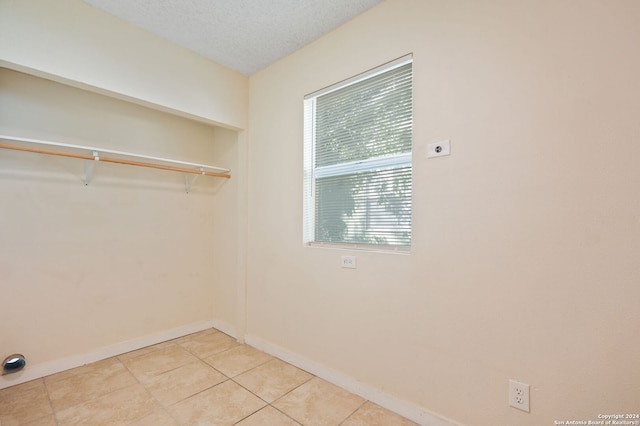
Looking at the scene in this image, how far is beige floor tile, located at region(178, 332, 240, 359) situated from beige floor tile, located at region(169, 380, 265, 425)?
0.62m

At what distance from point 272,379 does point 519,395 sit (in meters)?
1.57

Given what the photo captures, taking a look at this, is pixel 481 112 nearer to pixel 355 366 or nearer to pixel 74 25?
pixel 355 366

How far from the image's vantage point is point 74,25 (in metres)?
1.82

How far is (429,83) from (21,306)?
3185mm

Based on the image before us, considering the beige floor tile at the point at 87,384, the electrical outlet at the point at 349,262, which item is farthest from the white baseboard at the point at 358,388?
the beige floor tile at the point at 87,384

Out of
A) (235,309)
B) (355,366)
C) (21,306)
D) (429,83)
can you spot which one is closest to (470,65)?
(429,83)

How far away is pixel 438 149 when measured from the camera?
63.0 inches

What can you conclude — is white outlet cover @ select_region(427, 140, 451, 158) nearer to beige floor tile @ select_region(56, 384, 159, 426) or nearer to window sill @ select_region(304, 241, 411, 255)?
window sill @ select_region(304, 241, 411, 255)

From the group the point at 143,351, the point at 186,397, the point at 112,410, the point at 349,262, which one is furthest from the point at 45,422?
the point at 349,262

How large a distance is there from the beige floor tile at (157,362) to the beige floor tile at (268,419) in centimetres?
95

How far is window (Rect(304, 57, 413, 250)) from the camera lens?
1825mm

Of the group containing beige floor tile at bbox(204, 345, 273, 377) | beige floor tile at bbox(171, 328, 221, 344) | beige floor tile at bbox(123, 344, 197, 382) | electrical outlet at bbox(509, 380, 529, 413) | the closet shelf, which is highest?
the closet shelf

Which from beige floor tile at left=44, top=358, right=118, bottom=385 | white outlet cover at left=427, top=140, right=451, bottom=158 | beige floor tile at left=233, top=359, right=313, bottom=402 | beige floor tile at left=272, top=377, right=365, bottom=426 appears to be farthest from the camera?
beige floor tile at left=44, top=358, right=118, bottom=385

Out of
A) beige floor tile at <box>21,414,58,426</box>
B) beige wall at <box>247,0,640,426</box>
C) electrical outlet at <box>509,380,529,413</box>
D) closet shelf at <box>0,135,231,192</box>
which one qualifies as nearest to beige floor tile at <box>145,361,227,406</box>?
beige floor tile at <box>21,414,58,426</box>
